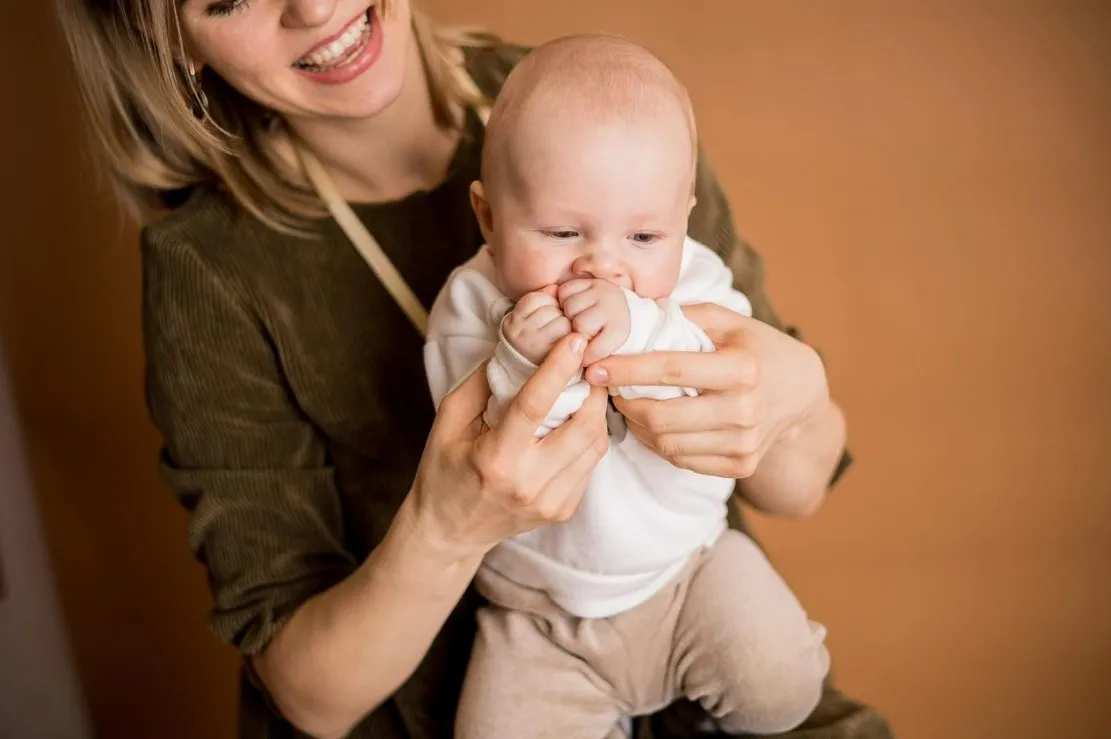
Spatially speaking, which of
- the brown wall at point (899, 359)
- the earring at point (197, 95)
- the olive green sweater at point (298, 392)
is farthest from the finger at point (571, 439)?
the brown wall at point (899, 359)

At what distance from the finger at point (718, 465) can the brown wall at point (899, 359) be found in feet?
3.52

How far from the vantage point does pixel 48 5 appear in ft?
4.67

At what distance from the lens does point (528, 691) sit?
0.93 meters

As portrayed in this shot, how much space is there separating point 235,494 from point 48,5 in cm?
86

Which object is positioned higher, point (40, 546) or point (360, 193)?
point (360, 193)

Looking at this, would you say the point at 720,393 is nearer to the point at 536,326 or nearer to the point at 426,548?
the point at 536,326

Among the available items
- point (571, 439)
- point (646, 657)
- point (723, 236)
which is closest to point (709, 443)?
point (571, 439)

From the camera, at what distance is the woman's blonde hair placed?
101 centimetres

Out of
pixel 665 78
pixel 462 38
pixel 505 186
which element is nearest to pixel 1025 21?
pixel 462 38

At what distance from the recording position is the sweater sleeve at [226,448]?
1.03 metres

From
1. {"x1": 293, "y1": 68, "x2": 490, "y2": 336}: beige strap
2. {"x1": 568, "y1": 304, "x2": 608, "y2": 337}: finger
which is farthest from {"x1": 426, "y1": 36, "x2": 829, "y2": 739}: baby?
{"x1": 293, "y1": 68, "x2": 490, "y2": 336}: beige strap

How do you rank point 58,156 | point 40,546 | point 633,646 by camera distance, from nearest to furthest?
point 633,646, point 40,546, point 58,156

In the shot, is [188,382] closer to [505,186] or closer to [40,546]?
[505,186]

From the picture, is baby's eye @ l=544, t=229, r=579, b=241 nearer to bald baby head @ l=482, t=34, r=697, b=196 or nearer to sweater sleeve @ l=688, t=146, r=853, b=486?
bald baby head @ l=482, t=34, r=697, b=196
